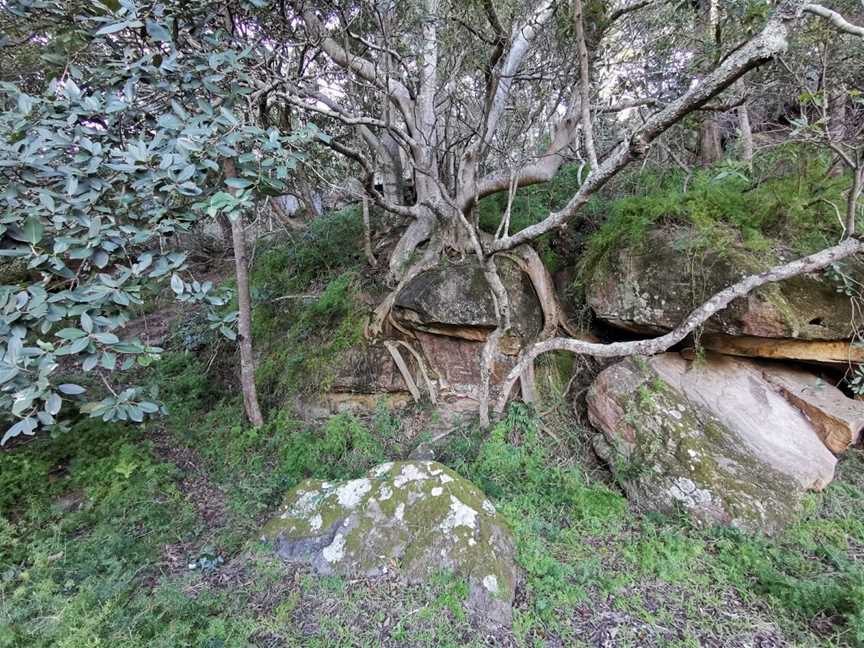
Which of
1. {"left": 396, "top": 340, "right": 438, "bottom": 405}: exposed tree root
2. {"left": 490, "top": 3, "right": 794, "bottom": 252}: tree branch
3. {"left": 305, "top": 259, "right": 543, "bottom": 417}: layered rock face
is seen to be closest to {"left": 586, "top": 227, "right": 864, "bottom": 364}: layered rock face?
{"left": 305, "top": 259, "right": 543, "bottom": 417}: layered rock face

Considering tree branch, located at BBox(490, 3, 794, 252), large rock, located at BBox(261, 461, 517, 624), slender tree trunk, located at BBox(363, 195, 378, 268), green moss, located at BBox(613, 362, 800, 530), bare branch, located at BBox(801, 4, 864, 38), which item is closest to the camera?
tree branch, located at BBox(490, 3, 794, 252)

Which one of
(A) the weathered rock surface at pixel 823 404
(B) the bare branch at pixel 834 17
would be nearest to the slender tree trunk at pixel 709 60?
(B) the bare branch at pixel 834 17

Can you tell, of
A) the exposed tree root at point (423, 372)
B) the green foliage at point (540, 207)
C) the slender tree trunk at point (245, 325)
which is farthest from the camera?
the green foliage at point (540, 207)

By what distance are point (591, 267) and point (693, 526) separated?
2.66m

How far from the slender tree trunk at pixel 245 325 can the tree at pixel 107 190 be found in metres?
1.44

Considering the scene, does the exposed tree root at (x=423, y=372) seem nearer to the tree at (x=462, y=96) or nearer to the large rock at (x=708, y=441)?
the tree at (x=462, y=96)

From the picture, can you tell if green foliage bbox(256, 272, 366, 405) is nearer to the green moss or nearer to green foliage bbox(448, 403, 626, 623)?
green foliage bbox(448, 403, 626, 623)

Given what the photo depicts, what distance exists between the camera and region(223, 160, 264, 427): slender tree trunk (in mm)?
4012

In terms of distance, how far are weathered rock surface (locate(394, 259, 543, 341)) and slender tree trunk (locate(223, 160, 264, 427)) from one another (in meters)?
1.72

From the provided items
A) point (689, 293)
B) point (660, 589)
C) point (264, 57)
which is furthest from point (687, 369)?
point (264, 57)

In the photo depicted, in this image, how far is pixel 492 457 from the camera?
11.8 feet

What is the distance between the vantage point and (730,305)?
3.38 metres

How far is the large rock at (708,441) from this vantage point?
3.07 meters

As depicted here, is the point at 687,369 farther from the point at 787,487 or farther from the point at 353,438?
the point at 353,438
